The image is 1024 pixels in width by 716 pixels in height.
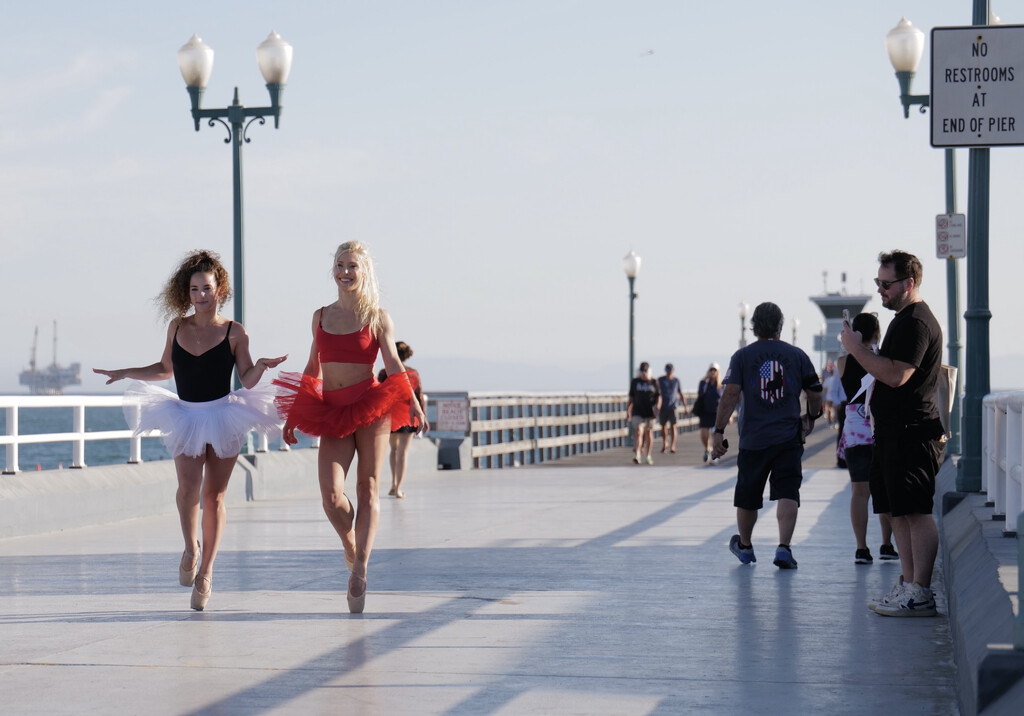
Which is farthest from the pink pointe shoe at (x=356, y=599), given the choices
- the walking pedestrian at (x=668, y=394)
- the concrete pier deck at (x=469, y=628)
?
the walking pedestrian at (x=668, y=394)

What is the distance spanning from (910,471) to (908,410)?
0.96 ft

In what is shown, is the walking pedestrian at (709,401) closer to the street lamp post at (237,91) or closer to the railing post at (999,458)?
the street lamp post at (237,91)

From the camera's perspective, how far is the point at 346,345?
25.2 feet

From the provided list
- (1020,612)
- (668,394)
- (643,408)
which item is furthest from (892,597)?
(668,394)

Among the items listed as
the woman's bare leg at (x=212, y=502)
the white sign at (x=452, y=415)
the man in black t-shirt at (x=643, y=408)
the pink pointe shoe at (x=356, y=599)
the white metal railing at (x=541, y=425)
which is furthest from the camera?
the white metal railing at (x=541, y=425)

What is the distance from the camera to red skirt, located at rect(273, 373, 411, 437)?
7578 millimetres

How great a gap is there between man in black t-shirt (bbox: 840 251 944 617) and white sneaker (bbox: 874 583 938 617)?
46 mm

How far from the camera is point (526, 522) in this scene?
1311cm

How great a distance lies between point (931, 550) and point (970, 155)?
3066 mm

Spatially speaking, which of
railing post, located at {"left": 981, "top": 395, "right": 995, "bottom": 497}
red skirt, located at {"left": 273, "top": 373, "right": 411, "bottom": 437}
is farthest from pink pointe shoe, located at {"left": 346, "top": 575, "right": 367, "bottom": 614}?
railing post, located at {"left": 981, "top": 395, "right": 995, "bottom": 497}

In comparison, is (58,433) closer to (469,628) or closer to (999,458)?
(469,628)

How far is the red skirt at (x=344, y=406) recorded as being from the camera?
7578 mm

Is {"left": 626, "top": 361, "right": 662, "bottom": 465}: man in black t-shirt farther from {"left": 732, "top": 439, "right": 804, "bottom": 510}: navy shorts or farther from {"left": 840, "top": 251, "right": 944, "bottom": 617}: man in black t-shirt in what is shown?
{"left": 840, "top": 251, "right": 944, "bottom": 617}: man in black t-shirt

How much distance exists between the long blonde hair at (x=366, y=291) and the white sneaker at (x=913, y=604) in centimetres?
302
